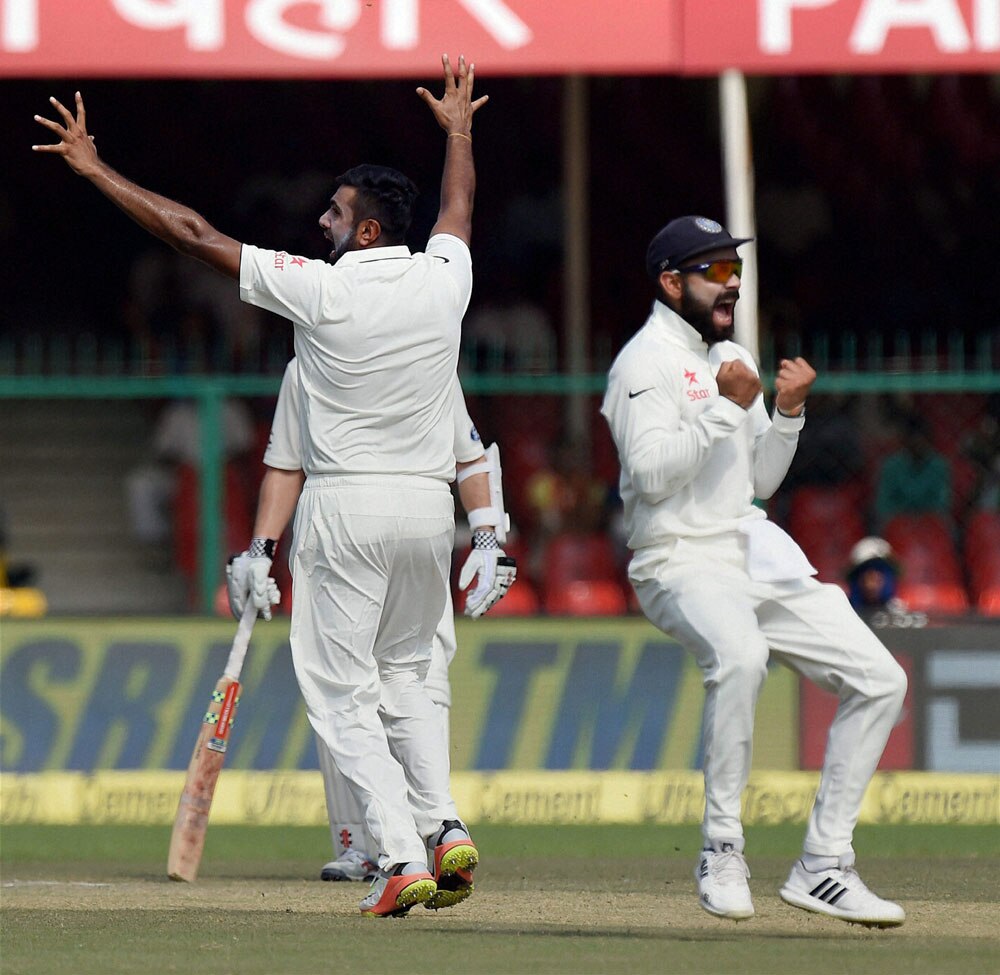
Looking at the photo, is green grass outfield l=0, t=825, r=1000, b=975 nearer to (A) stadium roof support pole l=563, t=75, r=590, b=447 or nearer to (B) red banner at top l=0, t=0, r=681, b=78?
Answer: (B) red banner at top l=0, t=0, r=681, b=78

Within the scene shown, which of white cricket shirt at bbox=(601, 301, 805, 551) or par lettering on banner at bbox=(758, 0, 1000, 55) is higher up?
par lettering on banner at bbox=(758, 0, 1000, 55)

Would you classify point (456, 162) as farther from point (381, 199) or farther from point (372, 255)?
point (372, 255)

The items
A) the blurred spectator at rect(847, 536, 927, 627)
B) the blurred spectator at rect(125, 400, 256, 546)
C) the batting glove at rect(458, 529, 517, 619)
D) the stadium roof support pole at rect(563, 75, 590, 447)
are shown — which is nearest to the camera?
the batting glove at rect(458, 529, 517, 619)

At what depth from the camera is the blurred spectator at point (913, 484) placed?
11625 millimetres

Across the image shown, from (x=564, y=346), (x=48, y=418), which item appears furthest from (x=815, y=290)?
(x=48, y=418)

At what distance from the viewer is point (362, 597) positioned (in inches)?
255

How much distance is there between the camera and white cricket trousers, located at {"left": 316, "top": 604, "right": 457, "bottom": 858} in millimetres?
7762

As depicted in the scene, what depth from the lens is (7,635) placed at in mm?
10680

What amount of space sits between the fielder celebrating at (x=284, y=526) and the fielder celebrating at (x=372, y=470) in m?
0.43

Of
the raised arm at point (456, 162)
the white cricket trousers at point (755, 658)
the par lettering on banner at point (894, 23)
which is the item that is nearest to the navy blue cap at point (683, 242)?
the raised arm at point (456, 162)

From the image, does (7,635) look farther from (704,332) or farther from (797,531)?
(704,332)

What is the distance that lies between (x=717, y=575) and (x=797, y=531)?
208 inches

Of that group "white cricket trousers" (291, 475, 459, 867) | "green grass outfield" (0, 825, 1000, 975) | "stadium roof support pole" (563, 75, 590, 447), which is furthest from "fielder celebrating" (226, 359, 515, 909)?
"stadium roof support pole" (563, 75, 590, 447)

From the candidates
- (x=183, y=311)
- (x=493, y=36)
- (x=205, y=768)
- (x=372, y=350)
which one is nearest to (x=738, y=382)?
(x=372, y=350)
